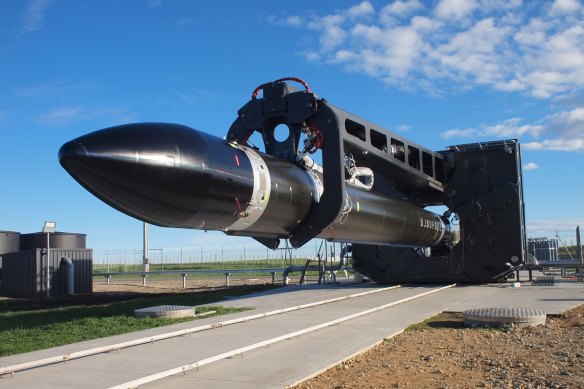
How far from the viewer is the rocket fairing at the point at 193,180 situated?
591 centimetres

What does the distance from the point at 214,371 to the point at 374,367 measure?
5.74 ft

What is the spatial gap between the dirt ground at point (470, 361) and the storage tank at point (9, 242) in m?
20.5

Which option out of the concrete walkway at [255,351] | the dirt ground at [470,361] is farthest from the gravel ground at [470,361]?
the concrete walkway at [255,351]

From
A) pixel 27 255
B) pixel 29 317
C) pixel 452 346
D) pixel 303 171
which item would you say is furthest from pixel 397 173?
pixel 27 255

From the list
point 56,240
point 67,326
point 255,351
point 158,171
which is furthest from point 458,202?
point 56,240

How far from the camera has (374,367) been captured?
630 cm

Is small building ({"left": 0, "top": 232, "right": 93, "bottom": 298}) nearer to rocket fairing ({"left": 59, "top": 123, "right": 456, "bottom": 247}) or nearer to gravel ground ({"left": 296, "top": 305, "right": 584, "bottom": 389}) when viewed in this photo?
rocket fairing ({"left": 59, "top": 123, "right": 456, "bottom": 247})

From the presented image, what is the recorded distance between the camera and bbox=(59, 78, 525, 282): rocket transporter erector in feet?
20.1

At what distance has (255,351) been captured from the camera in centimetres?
718

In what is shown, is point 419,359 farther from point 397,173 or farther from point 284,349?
point 397,173

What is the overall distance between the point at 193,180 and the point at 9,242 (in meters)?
20.8

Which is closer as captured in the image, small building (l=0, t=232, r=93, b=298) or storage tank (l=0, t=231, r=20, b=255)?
small building (l=0, t=232, r=93, b=298)

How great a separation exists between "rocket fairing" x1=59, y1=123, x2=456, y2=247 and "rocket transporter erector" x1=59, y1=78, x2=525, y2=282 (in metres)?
0.01

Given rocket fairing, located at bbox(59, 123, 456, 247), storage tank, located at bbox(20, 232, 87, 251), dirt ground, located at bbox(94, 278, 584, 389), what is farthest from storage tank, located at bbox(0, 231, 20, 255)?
dirt ground, located at bbox(94, 278, 584, 389)
